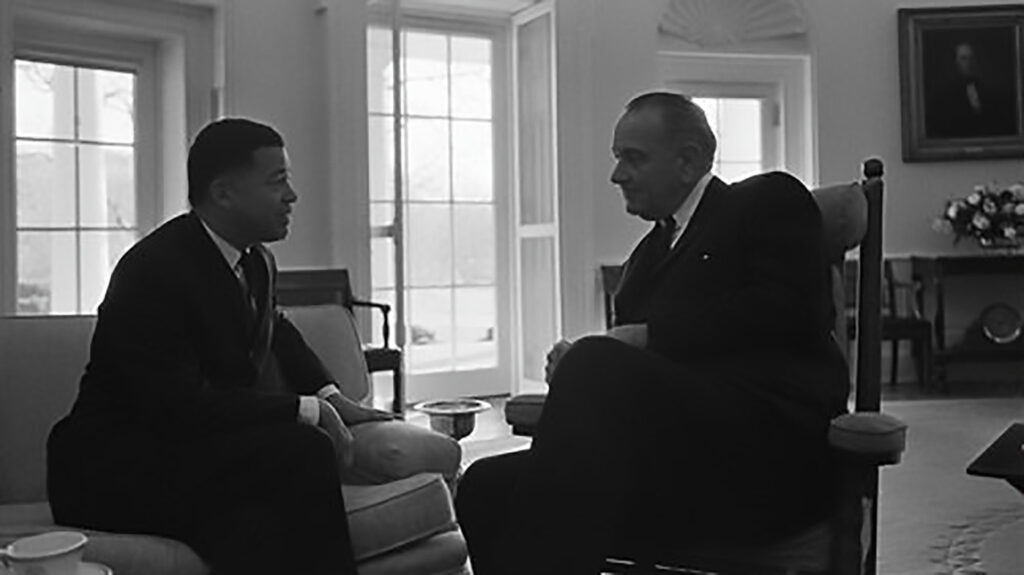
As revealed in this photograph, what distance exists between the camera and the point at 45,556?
4.10 feet

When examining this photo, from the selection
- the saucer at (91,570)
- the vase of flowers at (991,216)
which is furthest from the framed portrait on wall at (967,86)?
the saucer at (91,570)

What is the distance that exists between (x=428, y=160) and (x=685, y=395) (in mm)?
4881

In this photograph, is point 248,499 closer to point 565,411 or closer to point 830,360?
point 565,411

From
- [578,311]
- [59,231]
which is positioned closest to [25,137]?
[59,231]

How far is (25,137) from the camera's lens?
480cm

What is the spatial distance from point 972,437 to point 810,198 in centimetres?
372

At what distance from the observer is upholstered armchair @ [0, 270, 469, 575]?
1812 mm

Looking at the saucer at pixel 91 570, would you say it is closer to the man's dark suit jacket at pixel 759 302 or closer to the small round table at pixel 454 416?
the man's dark suit jacket at pixel 759 302

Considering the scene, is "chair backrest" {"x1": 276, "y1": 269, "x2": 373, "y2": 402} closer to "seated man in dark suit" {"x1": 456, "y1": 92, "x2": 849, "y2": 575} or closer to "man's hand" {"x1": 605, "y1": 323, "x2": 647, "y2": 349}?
"seated man in dark suit" {"x1": 456, "y1": 92, "x2": 849, "y2": 575}

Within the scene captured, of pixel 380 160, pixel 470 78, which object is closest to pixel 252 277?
pixel 380 160

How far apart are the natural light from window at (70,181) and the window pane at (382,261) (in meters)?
1.20

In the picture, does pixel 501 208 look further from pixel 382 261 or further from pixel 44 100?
pixel 44 100

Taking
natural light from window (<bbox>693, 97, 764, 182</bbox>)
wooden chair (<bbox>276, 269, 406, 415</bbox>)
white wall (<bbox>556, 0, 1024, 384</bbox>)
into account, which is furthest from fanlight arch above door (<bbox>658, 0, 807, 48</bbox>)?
wooden chair (<bbox>276, 269, 406, 415</bbox>)

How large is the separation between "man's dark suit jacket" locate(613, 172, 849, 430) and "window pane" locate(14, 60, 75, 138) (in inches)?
150
